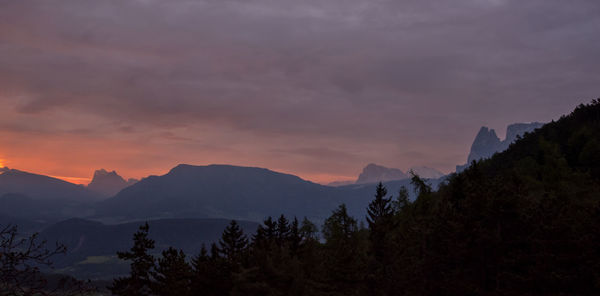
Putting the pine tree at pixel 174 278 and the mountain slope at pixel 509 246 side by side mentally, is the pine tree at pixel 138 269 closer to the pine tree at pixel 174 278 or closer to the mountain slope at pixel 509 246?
the pine tree at pixel 174 278

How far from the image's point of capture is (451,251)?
149 feet

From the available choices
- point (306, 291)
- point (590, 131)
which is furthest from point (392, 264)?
point (590, 131)

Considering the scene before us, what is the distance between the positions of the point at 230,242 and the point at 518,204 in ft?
213

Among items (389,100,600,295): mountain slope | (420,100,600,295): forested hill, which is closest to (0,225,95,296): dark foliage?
(420,100,600,295): forested hill

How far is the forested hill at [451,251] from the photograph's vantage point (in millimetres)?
38125

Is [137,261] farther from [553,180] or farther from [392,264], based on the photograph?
[553,180]

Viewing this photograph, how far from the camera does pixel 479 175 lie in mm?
58719

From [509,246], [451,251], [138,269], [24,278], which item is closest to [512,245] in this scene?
[509,246]

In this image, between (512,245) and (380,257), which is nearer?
(512,245)

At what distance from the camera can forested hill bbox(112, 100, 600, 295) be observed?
38.1 m

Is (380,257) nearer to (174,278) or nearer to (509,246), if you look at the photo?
(509,246)

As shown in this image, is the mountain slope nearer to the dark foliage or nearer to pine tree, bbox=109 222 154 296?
the dark foliage

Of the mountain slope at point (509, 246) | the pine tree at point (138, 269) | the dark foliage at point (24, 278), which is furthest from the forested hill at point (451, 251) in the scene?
the dark foliage at point (24, 278)

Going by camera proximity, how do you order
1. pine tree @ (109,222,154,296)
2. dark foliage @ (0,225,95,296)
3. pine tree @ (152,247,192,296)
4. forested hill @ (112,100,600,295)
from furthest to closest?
1. pine tree @ (152,247,192,296)
2. pine tree @ (109,222,154,296)
3. forested hill @ (112,100,600,295)
4. dark foliage @ (0,225,95,296)
